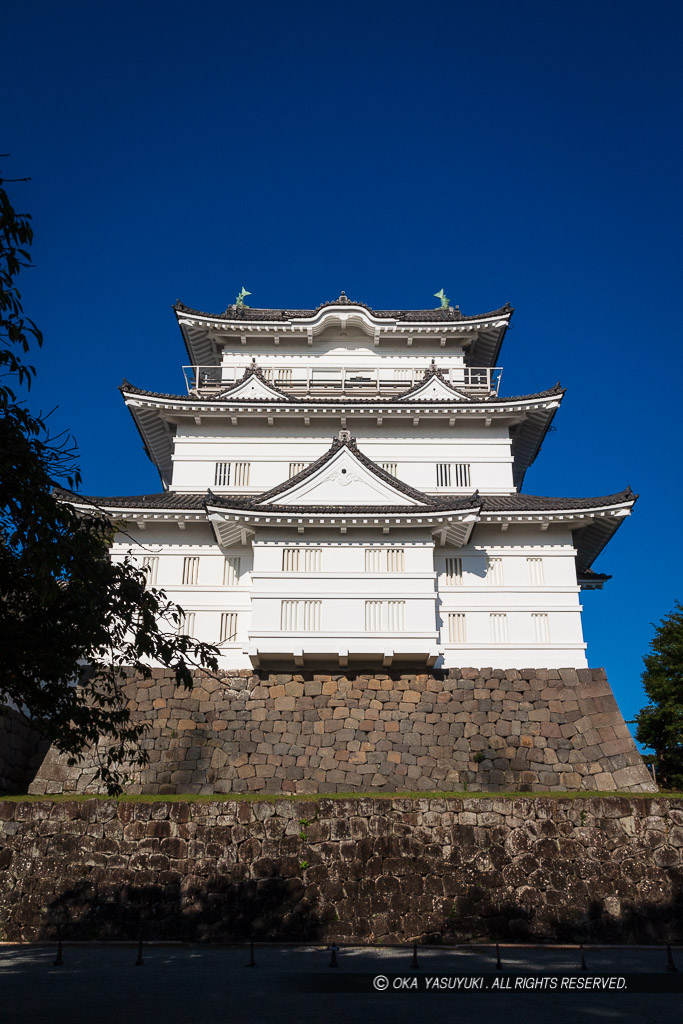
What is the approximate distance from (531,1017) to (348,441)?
56.4 feet

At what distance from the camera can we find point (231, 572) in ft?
78.2

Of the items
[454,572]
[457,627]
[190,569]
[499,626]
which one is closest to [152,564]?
[190,569]

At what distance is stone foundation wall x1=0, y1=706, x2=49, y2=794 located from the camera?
20719 millimetres

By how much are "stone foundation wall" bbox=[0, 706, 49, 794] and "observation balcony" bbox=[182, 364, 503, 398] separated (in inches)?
509

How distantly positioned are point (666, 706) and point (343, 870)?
11.0 m

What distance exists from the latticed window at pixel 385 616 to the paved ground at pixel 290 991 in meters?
8.67

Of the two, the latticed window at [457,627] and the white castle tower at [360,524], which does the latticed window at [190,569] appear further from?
the latticed window at [457,627]

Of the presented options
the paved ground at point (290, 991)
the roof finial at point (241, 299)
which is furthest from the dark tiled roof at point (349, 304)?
the paved ground at point (290, 991)

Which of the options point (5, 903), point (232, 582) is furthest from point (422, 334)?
point (5, 903)

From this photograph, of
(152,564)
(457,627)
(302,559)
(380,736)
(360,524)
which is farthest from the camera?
(152,564)

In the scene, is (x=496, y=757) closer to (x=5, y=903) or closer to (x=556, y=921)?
(x=556, y=921)

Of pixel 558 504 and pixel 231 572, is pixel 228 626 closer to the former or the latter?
pixel 231 572

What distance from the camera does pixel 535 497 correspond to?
1003 inches

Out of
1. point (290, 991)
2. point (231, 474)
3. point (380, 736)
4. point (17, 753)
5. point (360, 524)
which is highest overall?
point (231, 474)
